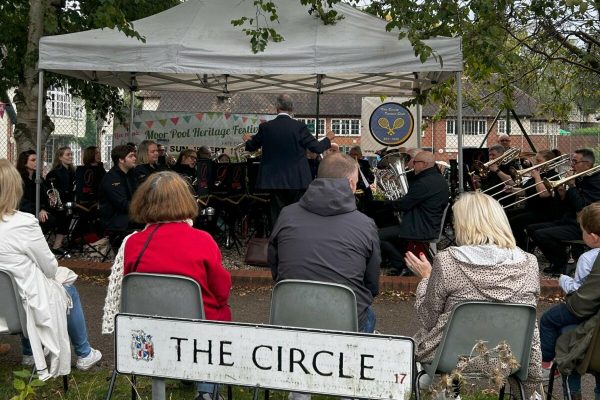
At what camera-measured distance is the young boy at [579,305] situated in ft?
14.3

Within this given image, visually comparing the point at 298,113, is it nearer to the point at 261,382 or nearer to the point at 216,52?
the point at 216,52

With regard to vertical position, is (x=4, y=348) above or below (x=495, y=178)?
below

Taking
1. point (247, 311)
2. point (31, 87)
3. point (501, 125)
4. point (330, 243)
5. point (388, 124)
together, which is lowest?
point (247, 311)

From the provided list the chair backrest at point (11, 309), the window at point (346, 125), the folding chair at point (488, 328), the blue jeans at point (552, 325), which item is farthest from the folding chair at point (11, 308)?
the window at point (346, 125)

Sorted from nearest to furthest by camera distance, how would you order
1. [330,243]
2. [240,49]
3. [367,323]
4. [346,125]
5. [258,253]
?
1. [330,243]
2. [367,323]
3. [258,253]
4. [240,49]
5. [346,125]

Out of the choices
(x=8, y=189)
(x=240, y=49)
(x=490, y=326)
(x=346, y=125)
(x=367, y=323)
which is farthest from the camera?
(x=346, y=125)

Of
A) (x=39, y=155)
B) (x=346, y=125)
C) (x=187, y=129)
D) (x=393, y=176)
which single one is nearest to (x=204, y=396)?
(x=39, y=155)

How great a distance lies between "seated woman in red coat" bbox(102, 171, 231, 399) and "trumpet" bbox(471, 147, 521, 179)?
735 cm

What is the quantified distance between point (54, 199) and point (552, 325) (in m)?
7.15

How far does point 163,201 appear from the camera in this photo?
455 cm

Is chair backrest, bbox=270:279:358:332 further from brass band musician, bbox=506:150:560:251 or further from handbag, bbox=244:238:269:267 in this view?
brass band musician, bbox=506:150:560:251

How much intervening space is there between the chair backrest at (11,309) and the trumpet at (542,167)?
7.26 m

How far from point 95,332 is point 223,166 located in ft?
14.5

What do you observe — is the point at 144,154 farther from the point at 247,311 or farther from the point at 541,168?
the point at 541,168
